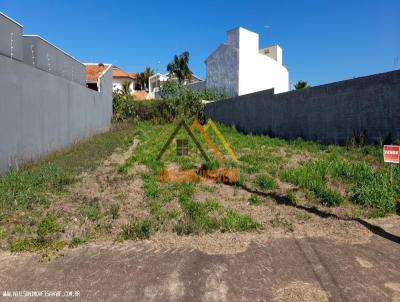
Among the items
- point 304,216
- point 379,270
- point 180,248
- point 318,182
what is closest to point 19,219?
point 180,248

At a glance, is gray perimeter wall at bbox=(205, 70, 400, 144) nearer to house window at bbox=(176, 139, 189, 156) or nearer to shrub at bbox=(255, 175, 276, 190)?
shrub at bbox=(255, 175, 276, 190)

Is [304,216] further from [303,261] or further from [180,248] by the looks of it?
[180,248]

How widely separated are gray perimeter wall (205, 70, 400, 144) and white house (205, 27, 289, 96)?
1229cm

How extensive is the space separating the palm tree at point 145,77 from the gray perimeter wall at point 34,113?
4571 cm

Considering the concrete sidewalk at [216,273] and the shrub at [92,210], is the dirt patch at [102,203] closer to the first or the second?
the shrub at [92,210]

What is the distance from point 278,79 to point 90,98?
69.4 feet

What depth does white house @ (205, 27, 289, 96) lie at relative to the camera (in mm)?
28438

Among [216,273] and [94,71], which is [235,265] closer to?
[216,273]

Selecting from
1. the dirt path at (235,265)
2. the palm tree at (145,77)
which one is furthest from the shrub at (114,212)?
the palm tree at (145,77)

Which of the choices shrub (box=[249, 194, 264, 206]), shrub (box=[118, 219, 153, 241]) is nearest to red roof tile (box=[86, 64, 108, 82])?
shrub (box=[249, 194, 264, 206])

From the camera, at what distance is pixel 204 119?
2488 cm

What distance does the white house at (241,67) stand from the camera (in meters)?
28.4

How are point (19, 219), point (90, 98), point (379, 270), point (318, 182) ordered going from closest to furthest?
point (379, 270) → point (19, 219) → point (318, 182) → point (90, 98)

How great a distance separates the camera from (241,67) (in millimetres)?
28391
